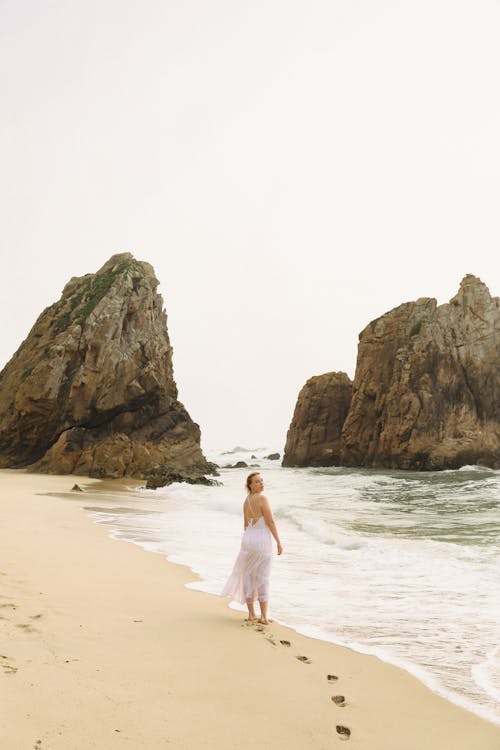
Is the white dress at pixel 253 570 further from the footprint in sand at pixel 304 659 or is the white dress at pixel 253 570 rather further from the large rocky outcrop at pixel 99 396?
the large rocky outcrop at pixel 99 396

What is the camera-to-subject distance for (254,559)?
6105mm

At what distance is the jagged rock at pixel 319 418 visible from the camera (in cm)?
5206

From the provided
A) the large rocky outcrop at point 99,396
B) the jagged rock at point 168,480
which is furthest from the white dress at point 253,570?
the large rocky outcrop at point 99,396

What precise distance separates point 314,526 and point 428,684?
9479mm

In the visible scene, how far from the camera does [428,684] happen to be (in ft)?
14.3

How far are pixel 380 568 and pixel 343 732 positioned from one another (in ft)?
19.7

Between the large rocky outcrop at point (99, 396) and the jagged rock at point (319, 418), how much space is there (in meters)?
18.5

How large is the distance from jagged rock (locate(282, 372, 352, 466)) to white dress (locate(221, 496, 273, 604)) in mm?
45743

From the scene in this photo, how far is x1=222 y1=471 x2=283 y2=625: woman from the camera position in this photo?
5.96 meters

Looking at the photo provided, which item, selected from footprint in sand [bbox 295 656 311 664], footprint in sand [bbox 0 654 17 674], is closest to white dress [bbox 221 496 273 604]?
footprint in sand [bbox 295 656 311 664]

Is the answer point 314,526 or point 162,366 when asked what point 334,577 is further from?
point 162,366

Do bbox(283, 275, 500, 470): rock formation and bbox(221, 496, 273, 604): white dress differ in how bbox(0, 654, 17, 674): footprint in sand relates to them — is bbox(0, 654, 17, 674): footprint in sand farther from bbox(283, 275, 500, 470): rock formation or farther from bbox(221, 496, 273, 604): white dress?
bbox(283, 275, 500, 470): rock formation

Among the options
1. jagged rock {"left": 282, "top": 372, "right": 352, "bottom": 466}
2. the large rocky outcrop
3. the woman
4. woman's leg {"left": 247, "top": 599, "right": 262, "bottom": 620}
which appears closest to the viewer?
woman's leg {"left": 247, "top": 599, "right": 262, "bottom": 620}

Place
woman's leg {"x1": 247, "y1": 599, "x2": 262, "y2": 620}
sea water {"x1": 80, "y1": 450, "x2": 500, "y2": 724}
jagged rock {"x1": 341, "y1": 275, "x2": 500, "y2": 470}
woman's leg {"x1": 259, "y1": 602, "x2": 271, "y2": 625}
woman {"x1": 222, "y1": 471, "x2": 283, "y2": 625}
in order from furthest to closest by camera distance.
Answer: jagged rock {"x1": 341, "y1": 275, "x2": 500, "y2": 470} < woman {"x1": 222, "y1": 471, "x2": 283, "y2": 625} < woman's leg {"x1": 247, "y1": 599, "x2": 262, "y2": 620} < woman's leg {"x1": 259, "y1": 602, "x2": 271, "y2": 625} < sea water {"x1": 80, "y1": 450, "x2": 500, "y2": 724}
